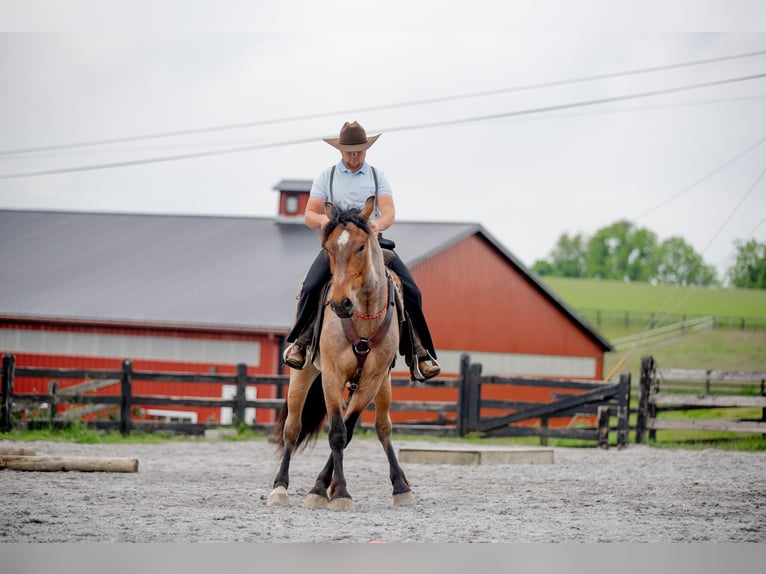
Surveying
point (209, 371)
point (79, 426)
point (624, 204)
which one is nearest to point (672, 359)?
point (624, 204)

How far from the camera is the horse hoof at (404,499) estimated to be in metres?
7.18

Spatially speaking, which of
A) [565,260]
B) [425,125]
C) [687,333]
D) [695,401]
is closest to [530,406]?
[695,401]

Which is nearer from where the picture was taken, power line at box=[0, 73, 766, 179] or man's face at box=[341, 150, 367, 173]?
man's face at box=[341, 150, 367, 173]

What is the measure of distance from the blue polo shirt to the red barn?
39.2 ft

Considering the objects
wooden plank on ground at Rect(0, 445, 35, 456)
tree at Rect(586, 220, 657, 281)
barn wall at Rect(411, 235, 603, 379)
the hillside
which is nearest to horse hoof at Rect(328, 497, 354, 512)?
wooden plank on ground at Rect(0, 445, 35, 456)

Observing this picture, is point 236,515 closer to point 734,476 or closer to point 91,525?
point 91,525

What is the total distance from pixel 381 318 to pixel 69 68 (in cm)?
563

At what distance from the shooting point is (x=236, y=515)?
20.9 ft

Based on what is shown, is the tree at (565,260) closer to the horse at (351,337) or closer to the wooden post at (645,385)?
the wooden post at (645,385)

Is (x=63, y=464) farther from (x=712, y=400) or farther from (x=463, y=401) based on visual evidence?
(x=712, y=400)

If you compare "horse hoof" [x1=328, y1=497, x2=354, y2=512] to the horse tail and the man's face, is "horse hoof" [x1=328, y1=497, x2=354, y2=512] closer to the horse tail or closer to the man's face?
the horse tail

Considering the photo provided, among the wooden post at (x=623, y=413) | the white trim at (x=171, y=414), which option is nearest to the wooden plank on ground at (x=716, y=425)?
the wooden post at (x=623, y=413)

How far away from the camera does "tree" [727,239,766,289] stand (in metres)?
13.9

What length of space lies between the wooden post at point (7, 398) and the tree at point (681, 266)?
1184cm
